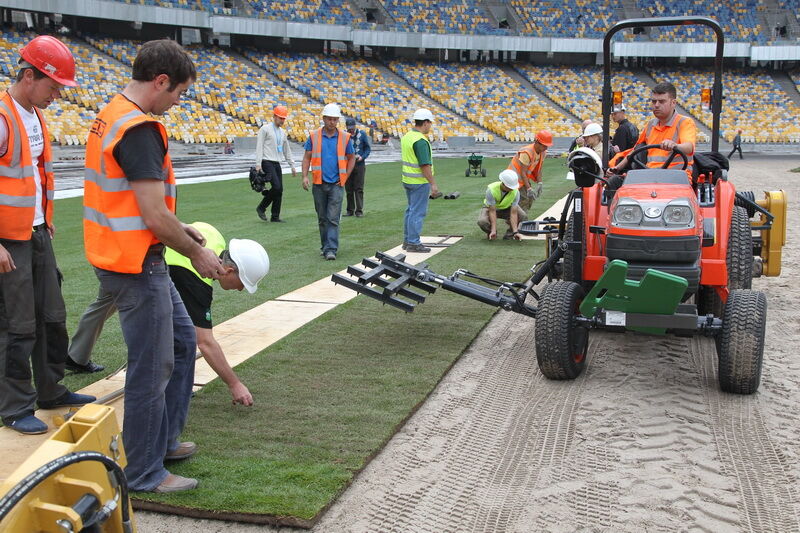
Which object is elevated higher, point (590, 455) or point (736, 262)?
point (736, 262)

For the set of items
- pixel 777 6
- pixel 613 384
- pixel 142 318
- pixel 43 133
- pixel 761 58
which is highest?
pixel 777 6

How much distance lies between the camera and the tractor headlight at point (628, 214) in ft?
15.8

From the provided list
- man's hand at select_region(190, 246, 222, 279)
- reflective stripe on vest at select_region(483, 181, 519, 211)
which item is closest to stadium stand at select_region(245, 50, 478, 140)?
reflective stripe on vest at select_region(483, 181, 519, 211)

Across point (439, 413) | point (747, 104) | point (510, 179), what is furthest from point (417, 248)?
point (747, 104)

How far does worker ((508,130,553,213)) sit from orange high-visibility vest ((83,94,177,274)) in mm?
7544

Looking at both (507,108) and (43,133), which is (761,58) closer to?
(507,108)

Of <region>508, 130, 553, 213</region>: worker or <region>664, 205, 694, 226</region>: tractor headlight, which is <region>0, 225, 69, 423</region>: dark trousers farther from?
<region>508, 130, 553, 213</region>: worker

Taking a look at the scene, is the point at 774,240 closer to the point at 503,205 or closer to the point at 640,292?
the point at 640,292

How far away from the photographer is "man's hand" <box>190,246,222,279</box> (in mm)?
3260

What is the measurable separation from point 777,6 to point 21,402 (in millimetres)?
58340

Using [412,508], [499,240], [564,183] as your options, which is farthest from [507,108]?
[412,508]

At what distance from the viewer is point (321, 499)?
3375 millimetres

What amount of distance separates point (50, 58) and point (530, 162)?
753cm

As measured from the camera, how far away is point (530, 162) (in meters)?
10.6
